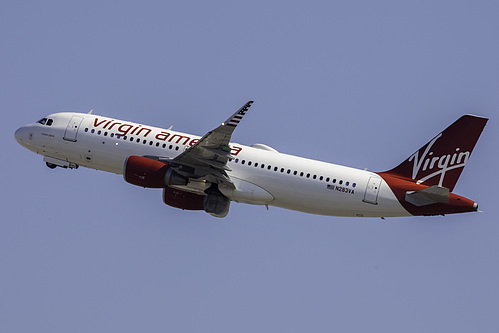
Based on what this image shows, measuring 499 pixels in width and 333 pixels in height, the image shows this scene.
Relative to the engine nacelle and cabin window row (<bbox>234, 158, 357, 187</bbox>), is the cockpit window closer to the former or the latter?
the engine nacelle

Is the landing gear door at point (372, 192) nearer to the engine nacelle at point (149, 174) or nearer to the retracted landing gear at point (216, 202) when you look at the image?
the retracted landing gear at point (216, 202)

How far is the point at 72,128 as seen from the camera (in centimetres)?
6419

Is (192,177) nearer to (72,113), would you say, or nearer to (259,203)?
(259,203)

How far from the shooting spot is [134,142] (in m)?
62.0

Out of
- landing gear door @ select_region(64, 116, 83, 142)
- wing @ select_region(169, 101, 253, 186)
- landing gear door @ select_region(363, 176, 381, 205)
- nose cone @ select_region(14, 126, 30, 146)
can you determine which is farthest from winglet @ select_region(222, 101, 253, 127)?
nose cone @ select_region(14, 126, 30, 146)

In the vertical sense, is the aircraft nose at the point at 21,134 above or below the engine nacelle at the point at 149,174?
above

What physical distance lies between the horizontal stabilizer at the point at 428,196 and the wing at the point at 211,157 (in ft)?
38.8

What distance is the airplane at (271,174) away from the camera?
5781 cm

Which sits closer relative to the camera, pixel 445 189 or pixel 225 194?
pixel 445 189

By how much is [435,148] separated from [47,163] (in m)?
27.6

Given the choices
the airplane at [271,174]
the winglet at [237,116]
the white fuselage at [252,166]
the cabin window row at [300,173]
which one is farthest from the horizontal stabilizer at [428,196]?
the winglet at [237,116]

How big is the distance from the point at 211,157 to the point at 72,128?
458 inches

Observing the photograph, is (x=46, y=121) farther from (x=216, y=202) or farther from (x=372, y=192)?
(x=372, y=192)

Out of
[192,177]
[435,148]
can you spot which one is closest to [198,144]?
[192,177]
